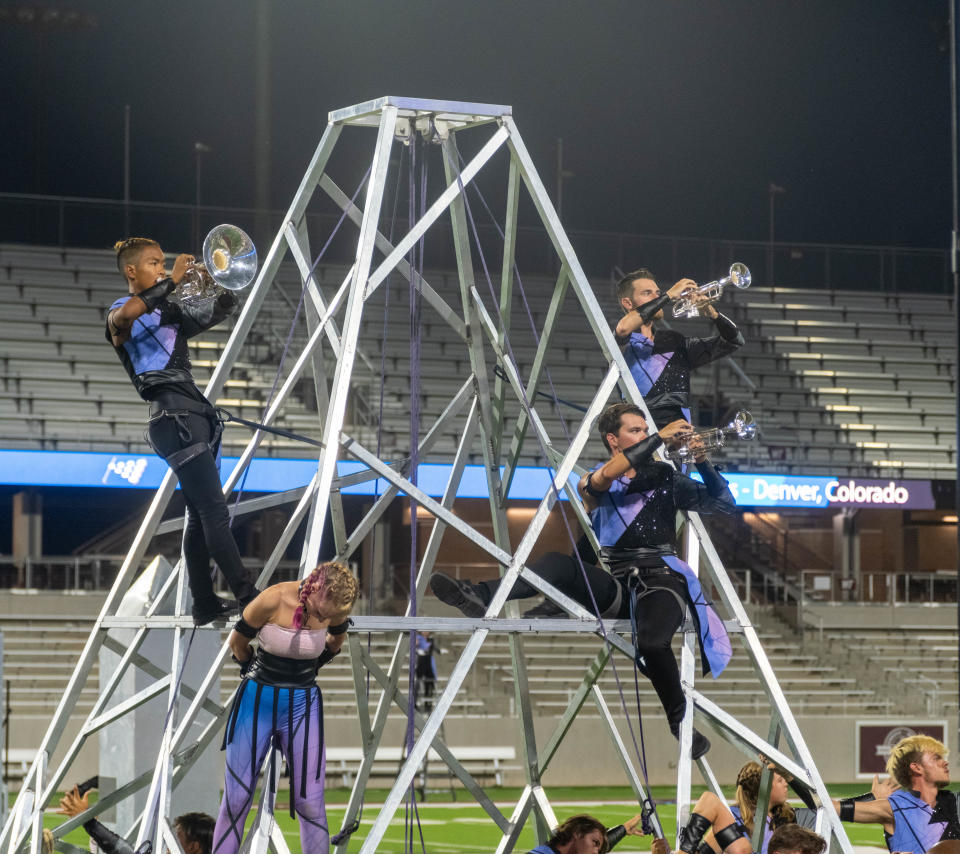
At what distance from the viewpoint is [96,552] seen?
23062 mm

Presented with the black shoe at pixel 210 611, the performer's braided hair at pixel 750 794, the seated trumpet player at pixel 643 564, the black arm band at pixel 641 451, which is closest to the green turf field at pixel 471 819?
the performer's braided hair at pixel 750 794

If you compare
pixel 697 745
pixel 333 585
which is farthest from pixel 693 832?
pixel 333 585

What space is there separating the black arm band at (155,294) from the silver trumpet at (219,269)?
0.13m

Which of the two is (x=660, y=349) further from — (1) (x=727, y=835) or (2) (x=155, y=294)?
(2) (x=155, y=294)

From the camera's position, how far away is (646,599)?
7.08 metres

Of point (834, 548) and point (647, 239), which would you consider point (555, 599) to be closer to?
point (647, 239)

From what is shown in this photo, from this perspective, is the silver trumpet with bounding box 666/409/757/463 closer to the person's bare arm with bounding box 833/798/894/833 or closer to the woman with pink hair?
the person's bare arm with bounding box 833/798/894/833

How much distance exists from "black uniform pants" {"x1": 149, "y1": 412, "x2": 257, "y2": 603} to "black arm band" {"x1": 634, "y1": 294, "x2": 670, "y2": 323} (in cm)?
214

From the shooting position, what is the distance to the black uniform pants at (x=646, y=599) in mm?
6953

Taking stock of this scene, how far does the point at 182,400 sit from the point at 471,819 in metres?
10.1

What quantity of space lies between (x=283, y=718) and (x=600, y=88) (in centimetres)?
2206

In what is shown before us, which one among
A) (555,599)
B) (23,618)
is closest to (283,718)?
(555,599)

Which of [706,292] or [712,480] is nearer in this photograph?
[712,480]

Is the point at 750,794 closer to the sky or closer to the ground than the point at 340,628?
closer to the ground
